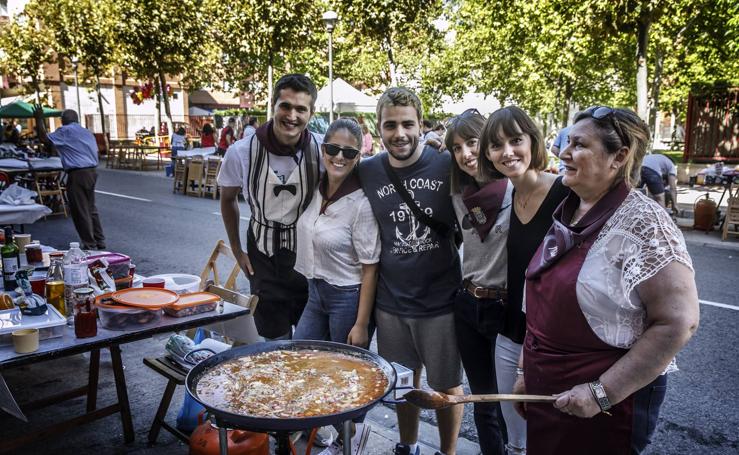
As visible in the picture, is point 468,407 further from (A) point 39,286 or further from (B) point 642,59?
(B) point 642,59

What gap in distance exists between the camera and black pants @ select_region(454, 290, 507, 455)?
2.77m

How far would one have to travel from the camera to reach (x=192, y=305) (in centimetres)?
329

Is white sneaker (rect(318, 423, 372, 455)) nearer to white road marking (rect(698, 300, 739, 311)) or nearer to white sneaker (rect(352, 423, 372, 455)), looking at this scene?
white sneaker (rect(352, 423, 372, 455))

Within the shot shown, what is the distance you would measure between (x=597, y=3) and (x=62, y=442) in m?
11.4

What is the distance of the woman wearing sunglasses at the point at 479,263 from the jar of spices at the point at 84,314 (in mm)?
1878

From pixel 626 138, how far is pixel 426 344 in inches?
59.2

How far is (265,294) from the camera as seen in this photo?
361 cm

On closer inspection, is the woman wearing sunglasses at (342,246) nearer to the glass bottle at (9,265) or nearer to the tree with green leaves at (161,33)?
the glass bottle at (9,265)

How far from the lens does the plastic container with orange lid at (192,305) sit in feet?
10.6

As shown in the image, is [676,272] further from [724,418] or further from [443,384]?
[724,418]

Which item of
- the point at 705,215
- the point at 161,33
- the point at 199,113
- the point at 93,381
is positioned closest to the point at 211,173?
the point at 161,33

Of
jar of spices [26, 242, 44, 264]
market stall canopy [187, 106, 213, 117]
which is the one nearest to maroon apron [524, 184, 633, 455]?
jar of spices [26, 242, 44, 264]

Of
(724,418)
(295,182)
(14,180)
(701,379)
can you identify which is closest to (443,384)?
(295,182)

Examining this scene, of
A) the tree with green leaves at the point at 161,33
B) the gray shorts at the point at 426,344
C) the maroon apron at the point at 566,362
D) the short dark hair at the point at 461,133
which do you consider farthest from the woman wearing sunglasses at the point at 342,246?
the tree with green leaves at the point at 161,33
